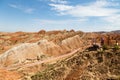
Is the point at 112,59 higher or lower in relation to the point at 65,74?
higher

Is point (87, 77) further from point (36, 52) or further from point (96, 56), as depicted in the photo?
point (36, 52)

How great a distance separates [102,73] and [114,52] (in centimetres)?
279

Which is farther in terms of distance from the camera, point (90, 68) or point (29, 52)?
point (29, 52)

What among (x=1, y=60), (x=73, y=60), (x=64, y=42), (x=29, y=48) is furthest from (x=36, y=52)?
(x=73, y=60)

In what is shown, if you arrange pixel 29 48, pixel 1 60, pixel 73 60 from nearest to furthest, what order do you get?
pixel 73 60, pixel 1 60, pixel 29 48

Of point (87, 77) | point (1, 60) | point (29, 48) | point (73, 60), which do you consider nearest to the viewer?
point (87, 77)

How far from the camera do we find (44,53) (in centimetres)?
5116

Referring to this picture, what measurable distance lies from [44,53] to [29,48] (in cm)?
446

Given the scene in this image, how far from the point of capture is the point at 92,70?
730 inches

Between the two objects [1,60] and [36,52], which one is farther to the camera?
[36,52]

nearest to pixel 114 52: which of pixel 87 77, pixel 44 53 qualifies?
pixel 87 77

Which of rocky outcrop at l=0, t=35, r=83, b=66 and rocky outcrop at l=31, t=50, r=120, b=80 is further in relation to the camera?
rocky outcrop at l=0, t=35, r=83, b=66

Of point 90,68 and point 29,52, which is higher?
point 90,68

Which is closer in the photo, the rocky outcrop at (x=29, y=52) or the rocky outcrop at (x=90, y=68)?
the rocky outcrop at (x=90, y=68)
